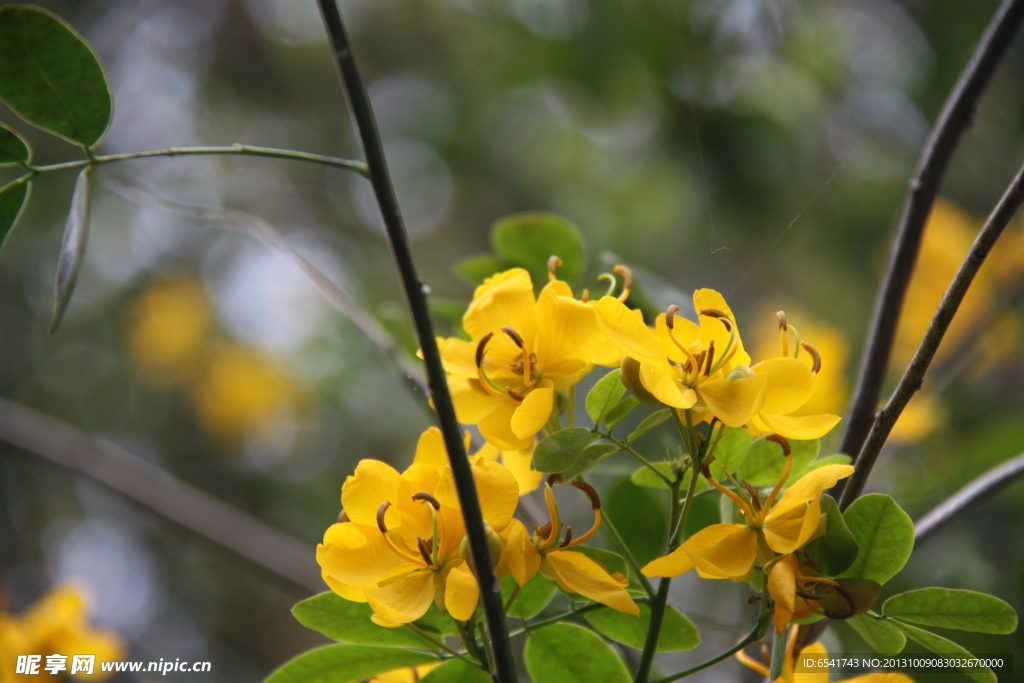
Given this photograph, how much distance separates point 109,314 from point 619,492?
2676 millimetres

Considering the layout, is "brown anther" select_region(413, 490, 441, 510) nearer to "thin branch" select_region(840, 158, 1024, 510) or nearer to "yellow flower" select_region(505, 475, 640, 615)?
"yellow flower" select_region(505, 475, 640, 615)

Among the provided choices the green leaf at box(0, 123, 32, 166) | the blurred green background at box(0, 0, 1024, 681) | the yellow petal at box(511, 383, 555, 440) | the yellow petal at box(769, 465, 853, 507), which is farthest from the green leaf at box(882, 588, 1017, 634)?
the blurred green background at box(0, 0, 1024, 681)

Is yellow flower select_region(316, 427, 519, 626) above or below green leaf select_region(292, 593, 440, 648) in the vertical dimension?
above

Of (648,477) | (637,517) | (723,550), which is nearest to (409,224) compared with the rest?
(637,517)

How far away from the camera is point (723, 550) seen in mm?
360

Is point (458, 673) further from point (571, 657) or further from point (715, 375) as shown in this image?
point (715, 375)

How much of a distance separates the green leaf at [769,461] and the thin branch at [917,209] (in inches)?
6.8

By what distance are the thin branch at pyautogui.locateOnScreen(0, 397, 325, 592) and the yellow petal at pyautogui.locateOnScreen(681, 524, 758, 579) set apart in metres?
0.76

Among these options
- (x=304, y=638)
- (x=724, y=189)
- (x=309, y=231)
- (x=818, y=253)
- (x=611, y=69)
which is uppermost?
(x=818, y=253)

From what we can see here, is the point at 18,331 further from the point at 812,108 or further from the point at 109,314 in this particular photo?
the point at 812,108

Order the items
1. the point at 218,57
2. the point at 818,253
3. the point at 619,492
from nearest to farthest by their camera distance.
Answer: the point at 619,492, the point at 818,253, the point at 218,57

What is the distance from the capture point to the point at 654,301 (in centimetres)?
68

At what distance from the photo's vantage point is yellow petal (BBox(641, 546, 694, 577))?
0.36 m

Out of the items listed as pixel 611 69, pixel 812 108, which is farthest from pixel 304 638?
pixel 812 108
